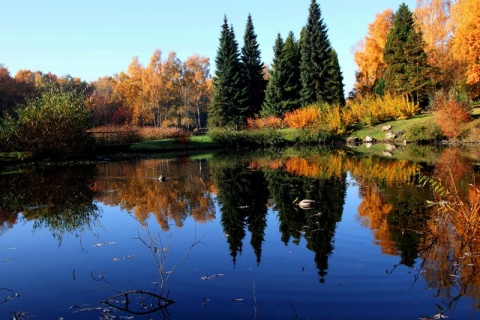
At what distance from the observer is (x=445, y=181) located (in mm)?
13422

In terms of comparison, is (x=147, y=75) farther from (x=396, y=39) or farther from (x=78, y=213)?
(x=78, y=213)

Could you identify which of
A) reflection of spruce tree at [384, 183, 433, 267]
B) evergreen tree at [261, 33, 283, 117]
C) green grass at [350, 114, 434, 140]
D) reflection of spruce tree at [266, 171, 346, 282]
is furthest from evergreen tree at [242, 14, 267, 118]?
reflection of spruce tree at [384, 183, 433, 267]

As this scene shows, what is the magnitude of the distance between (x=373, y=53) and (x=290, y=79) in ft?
A: 37.1

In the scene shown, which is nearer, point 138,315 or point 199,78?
point 138,315

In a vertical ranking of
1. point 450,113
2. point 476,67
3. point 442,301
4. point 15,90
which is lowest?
point 442,301

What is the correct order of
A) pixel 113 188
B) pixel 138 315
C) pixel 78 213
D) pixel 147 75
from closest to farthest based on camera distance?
1. pixel 138 315
2. pixel 78 213
3. pixel 113 188
4. pixel 147 75

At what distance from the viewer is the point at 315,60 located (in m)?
45.8

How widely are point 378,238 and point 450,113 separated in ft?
90.6

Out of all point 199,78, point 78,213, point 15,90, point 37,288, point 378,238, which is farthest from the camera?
point 199,78

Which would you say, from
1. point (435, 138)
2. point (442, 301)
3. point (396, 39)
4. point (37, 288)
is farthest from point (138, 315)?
point (396, 39)

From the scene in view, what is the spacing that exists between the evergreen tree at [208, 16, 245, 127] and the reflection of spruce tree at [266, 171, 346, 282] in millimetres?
31326

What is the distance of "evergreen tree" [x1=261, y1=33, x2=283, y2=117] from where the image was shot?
45281 mm

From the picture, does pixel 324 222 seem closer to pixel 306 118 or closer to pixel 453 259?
pixel 453 259

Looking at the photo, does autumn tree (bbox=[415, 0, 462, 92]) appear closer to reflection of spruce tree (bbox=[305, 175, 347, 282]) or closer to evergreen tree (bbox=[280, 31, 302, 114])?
evergreen tree (bbox=[280, 31, 302, 114])
